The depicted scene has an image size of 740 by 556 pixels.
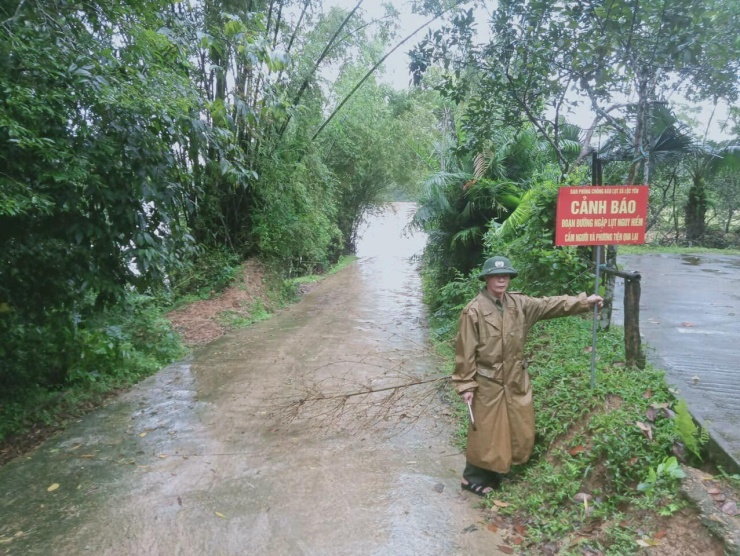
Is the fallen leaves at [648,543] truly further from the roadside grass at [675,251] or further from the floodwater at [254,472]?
the roadside grass at [675,251]

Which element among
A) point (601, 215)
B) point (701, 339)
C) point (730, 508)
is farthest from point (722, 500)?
point (701, 339)

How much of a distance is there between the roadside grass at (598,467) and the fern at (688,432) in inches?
1.4

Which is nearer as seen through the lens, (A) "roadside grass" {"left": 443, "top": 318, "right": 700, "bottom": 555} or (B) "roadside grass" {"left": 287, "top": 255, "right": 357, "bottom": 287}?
(A) "roadside grass" {"left": 443, "top": 318, "right": 700, "bottom": 555}

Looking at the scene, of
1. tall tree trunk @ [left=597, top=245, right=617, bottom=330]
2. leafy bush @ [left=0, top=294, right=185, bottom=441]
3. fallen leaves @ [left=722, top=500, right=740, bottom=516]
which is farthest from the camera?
leafy bush @ [left=0, top=294, right=185, bottom=441]

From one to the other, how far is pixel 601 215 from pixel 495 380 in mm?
1658

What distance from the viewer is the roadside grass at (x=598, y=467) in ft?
9.66

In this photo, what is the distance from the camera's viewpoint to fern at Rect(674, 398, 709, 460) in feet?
10.2

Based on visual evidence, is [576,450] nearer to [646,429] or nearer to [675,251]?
[646,429]

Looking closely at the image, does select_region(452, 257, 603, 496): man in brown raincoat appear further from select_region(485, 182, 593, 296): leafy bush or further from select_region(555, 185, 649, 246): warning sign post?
select_region(485, 182, 593, 296): leafy bush

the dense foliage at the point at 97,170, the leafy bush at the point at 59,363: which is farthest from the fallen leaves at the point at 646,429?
the leafy bush at the point at 59,363

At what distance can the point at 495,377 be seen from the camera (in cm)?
366

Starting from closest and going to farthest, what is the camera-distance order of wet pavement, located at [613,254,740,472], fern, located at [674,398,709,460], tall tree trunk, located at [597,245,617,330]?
fern, located at [674,398,709,460] < wet pavement, located at [613,254,740,472] < tall tree trunk, located at [597,245,617,330]

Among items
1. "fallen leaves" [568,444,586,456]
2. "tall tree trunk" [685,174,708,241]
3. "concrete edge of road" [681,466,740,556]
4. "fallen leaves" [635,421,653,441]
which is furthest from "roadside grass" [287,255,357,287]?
"tall tree trunk" [685,174,708,241]

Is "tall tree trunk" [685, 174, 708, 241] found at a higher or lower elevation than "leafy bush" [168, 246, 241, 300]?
higher
